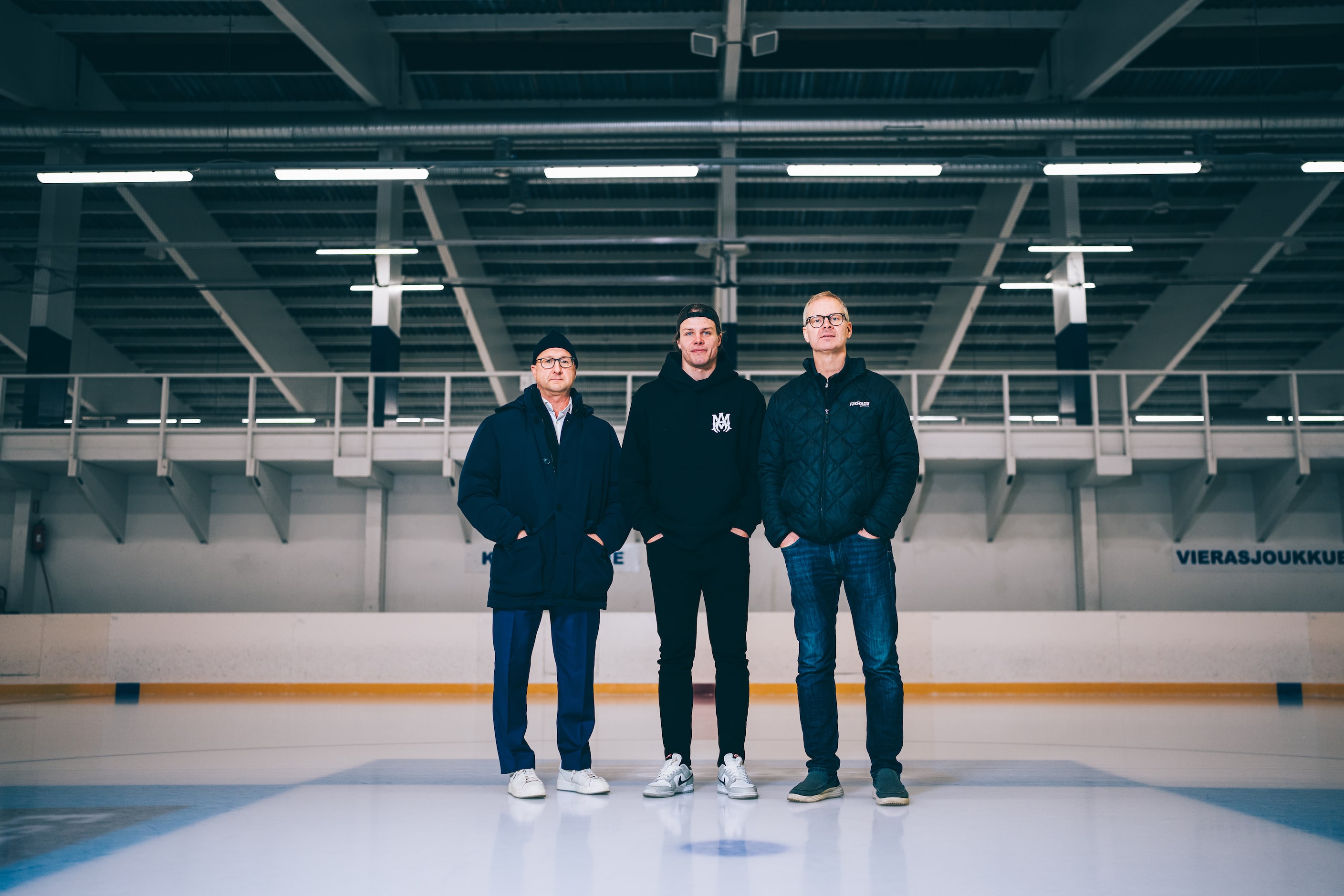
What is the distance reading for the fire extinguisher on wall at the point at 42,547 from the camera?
44.2ft

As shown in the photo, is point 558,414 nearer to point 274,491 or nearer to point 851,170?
point 851,170

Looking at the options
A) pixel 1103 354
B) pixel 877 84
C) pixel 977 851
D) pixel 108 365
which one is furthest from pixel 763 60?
pixel 108 365

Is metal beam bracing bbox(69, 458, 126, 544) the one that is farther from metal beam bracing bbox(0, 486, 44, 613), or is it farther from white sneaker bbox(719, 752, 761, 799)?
white sneaker bbox(719, 752, 761, 799)

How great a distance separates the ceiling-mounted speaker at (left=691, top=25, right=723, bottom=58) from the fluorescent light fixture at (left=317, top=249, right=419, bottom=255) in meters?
5.01

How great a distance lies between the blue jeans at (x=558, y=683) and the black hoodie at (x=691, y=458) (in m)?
0.54

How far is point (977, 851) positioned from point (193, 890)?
218cm

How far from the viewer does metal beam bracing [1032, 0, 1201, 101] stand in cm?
1169

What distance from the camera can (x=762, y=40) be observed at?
12438mm

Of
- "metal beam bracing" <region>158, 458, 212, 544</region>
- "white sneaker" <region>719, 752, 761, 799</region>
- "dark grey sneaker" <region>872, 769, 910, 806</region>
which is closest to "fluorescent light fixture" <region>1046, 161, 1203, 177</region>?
"dark grey sneaker" <region>872, 769, 910, 806</region>

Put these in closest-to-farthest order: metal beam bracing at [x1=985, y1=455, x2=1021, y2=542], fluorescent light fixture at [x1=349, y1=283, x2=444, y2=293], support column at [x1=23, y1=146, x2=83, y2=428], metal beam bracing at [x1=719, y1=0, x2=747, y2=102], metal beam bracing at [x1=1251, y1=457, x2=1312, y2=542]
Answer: metal beam bracing at [x1=719, y1=0, x2=747, y2=102] < metal beam bracing at [x1=1251, y1=457, x2=1312, y2=542] < metal beam bracing at [x1=985, y1=455, x2=1021, y2=542] < support column at [x1=23, y1=146, x2=83, y2=428] < fluorescent light fixture at [x1=349, y1=283, x2=444, y2=293]

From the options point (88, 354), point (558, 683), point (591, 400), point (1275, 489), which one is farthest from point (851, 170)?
point (88, 354)

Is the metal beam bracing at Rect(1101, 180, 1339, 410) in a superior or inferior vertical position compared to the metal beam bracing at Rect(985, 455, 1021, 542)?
superior

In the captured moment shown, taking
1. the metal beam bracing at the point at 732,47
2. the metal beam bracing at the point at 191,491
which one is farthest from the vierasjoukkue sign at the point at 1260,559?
the metal beam bracing at the point at 191,491

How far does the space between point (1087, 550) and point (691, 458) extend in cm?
1137
